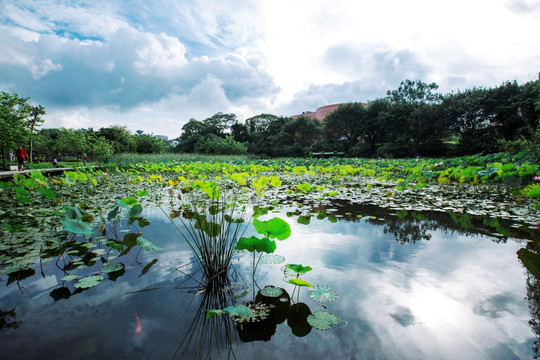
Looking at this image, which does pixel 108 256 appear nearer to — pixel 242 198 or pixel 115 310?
pixel 115 310

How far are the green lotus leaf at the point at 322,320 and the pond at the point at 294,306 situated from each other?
2cm

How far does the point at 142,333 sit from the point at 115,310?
22cm

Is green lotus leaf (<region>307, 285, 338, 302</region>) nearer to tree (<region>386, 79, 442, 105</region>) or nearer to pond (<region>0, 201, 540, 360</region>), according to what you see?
pond (<region>0, 201, 540, 360</region>)

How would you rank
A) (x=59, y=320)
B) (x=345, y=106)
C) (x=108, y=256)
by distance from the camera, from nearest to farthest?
1. (x=59, y=320)
2. (x=108, y=256)
3. (x=345, y=106)

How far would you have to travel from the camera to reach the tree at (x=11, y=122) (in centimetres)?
1011

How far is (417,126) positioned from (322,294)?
24919 mm

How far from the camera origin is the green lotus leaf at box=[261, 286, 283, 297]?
121 cm

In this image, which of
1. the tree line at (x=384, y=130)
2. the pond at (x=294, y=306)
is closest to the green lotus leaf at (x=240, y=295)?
the pond at (x=294, y=306)

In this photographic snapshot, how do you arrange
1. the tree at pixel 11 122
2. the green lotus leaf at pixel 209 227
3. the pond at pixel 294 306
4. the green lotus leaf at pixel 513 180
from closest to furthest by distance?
the pond at pixel 294 306, the green lotus leaf at pixel 209 227, the green lotus leaf at pixel 513 180, the tree at pixel 11 122

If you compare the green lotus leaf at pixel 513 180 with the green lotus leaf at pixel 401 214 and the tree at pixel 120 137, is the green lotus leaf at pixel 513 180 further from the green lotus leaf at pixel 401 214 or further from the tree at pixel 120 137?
the tree at pixel 120 137

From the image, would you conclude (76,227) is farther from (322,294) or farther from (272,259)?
(322,294)

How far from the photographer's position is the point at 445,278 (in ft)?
4.61

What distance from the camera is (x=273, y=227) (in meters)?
1.29

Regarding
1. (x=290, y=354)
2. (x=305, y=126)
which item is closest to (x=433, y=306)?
(x=290, y=354)
